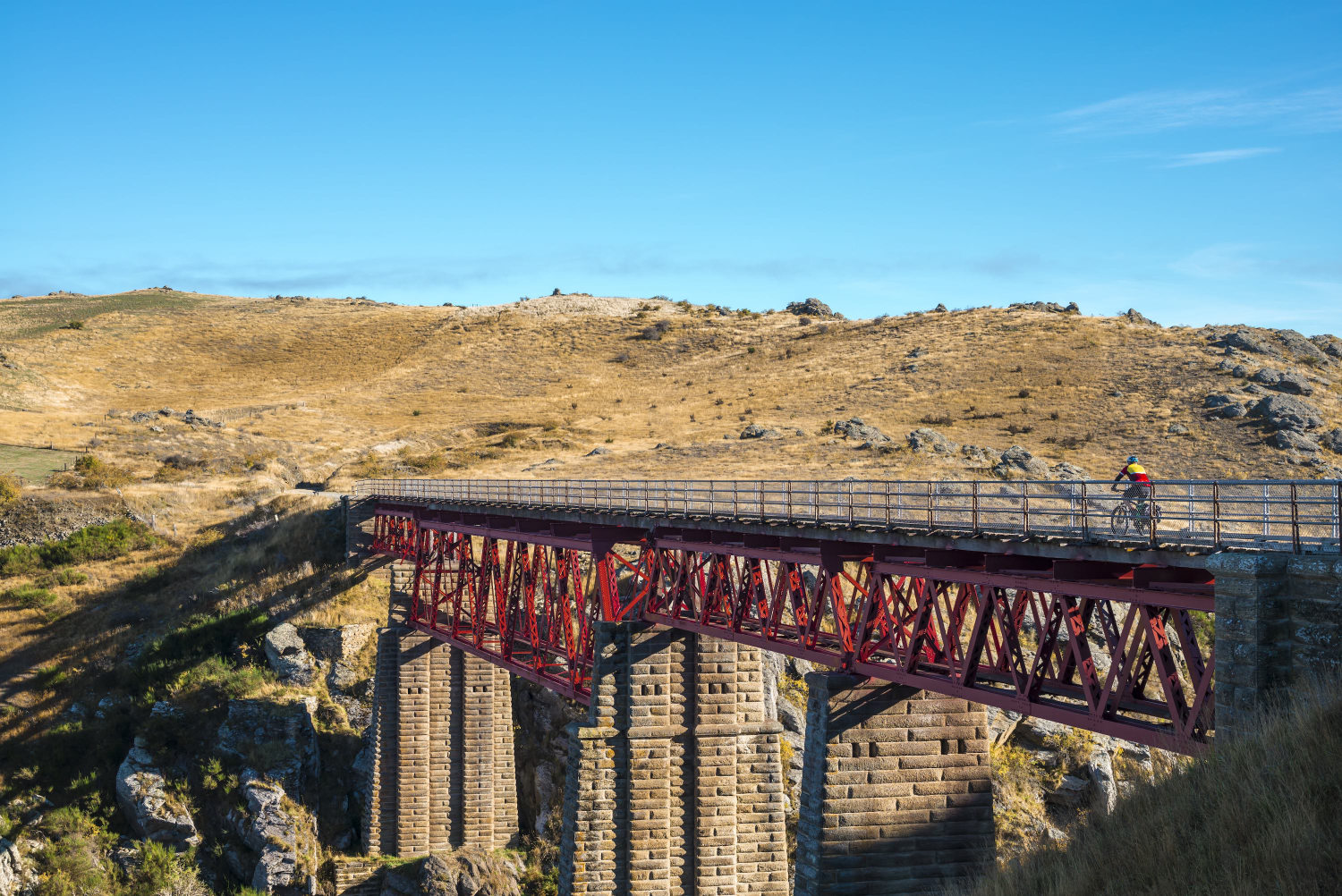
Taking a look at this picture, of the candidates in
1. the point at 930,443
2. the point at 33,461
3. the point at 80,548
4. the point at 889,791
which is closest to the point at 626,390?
the point at 930,443

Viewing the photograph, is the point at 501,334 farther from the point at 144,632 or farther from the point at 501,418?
the point at 144,632

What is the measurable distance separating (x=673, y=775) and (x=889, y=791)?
26.3 ft

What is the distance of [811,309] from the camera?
12800cm

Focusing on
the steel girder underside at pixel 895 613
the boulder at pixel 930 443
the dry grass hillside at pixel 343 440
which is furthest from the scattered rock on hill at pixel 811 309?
the steel girder underside at pixel 895 613

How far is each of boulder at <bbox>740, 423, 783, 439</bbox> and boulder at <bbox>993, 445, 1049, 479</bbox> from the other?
15002mm

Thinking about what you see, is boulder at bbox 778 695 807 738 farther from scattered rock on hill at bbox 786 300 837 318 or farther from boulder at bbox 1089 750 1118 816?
scattered rock on hill at bbox 786 300 837 318

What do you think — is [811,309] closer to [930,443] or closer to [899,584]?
A: [930,443]

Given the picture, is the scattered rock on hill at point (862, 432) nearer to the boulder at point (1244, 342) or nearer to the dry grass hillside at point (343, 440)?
the dry grass hillside at point (343, 440)

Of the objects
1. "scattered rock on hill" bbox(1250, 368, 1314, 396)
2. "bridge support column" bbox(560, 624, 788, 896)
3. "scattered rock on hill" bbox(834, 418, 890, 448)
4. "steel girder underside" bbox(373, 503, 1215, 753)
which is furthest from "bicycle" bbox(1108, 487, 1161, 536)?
"scattered rock on hill" bbox(1250, 368, 1314, 396)

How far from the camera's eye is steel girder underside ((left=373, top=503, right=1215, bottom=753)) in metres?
13.2

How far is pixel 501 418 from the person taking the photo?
89438 mm

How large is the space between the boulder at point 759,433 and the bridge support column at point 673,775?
41.6 m

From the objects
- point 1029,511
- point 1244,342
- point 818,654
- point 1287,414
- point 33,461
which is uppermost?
point 1244,342

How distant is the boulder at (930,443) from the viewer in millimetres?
58197
